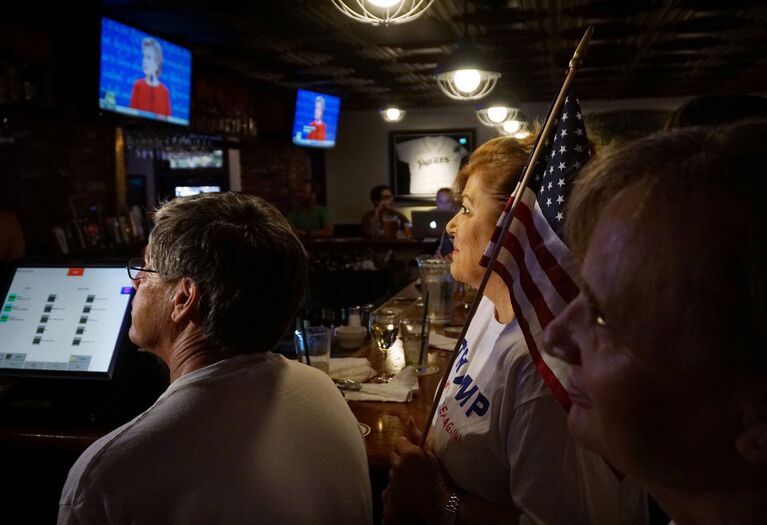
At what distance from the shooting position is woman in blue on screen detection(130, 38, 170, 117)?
17.0 ft

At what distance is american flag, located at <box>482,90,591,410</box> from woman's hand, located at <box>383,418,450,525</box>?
1.33 ft

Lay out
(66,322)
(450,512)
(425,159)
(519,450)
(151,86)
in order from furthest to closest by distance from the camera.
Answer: (425,159)
(151,86)
(66,322)
(450,512)
(519,450)

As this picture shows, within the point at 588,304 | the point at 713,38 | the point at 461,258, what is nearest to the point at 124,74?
the point at 461,258

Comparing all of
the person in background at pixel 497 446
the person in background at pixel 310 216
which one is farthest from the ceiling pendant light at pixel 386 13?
the person in background at pixel 310 216

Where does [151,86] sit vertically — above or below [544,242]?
above

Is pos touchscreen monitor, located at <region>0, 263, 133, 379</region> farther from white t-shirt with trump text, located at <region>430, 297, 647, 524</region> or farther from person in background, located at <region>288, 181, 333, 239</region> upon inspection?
person in background, located at <region>288, 181, 333, 239</region>

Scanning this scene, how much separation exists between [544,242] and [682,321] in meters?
0.82

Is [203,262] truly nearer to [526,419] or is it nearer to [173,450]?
[173,450]

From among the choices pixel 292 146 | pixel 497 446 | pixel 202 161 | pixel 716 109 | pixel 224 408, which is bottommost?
pixel 497 446

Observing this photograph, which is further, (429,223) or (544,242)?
(429,223)

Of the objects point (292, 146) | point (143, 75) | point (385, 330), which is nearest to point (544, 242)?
point (385, 330)

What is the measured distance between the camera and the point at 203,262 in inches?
55.8

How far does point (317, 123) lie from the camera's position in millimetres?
9586

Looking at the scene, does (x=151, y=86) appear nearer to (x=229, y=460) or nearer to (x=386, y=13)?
(x=386, y=13)
